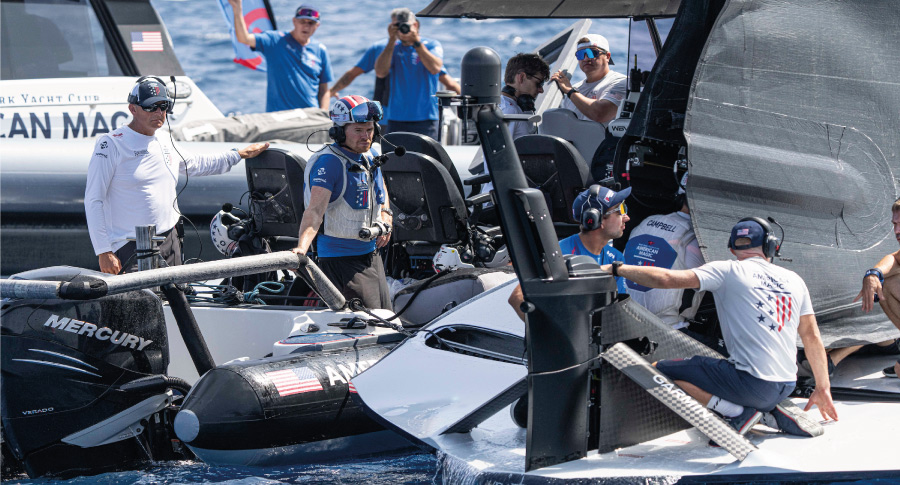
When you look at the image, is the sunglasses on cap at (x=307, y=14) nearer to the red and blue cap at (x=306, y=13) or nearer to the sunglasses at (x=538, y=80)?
the red and blue cap at (x=306, y=13)

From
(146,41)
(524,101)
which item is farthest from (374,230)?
(146,41)

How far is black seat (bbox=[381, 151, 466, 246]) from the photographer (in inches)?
283

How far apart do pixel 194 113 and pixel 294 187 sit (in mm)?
4499

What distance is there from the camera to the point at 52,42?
1158 cm

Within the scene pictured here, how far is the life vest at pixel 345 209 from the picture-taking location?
638 cm

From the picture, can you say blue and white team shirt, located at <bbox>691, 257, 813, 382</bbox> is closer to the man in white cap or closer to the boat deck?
the boat deck

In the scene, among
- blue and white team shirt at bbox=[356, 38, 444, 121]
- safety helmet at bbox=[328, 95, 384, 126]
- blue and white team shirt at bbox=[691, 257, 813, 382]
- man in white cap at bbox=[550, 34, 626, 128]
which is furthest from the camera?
blue and white team shirt at bbox=[356, 38, 444, 121]

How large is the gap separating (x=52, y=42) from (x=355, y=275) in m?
6.50

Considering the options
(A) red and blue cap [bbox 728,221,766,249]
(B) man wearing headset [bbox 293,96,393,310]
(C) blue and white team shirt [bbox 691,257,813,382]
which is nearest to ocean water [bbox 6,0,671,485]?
(B) man wearing headset [bbox 293,96,393,310]

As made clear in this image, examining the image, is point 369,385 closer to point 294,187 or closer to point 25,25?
point 294,187

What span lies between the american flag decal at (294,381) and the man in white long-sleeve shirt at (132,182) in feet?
4.20

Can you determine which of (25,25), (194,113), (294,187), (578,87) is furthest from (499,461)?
(25,25)

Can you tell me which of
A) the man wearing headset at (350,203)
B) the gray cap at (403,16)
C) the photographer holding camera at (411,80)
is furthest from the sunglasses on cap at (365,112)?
the photographer holding camera at (411,80)

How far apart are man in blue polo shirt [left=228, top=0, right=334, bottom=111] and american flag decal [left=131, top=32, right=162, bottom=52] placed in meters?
1.77
